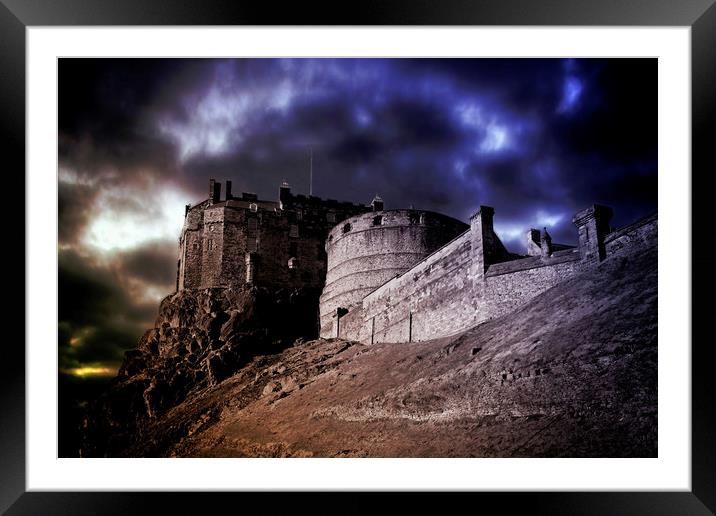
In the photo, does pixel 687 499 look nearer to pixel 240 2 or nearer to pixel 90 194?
pixel 240 2

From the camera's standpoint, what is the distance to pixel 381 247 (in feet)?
79.2

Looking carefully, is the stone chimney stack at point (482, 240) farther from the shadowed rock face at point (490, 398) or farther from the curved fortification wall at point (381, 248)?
the curved fortification wall at point (381, 248)

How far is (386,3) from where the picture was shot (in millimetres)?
9164

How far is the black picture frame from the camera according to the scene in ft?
29.0

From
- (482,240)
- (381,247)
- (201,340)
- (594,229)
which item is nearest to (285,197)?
(381,247)

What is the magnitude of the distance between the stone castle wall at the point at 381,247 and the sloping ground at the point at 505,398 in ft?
28.8

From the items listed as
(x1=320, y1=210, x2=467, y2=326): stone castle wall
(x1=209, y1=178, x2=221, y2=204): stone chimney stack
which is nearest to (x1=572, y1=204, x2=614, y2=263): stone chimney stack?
(x1=320, y1=210, x2=467, y2=326): stone castle wall

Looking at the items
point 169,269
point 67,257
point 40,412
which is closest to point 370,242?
point 169,269

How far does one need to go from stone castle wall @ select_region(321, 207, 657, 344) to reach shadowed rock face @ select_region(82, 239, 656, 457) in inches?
12.1

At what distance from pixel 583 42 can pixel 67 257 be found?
8.56m

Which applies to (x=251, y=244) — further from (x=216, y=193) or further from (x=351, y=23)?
(x=351, y=23)

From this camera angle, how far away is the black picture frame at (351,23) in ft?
29.0

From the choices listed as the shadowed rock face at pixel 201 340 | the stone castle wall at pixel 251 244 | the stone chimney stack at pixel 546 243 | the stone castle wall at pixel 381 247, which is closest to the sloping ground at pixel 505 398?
the stone chimney stack at pixel 546 243

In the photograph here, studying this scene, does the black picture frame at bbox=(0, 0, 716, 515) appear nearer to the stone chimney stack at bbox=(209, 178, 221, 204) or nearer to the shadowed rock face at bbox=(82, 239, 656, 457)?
the shadowed rock face at bbox=(82, 239, 656, 457)
